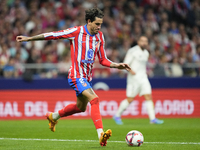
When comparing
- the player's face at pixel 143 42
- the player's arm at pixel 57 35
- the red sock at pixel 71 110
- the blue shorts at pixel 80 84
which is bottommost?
the red sock at pixel 71 110

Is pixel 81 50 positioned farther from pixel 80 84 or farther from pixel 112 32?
pixel 112 32

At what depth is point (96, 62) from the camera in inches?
596

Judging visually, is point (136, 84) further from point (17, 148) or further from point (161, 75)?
point (17, 148)

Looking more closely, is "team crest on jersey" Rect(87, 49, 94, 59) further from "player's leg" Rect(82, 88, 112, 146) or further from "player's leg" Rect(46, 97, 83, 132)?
"player's leg" Rect(46, 97, 83, 132)

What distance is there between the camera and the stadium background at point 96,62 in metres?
14.2

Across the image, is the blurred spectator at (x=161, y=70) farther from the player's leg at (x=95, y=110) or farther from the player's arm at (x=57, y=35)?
the player's leg at (x=95, y=110)

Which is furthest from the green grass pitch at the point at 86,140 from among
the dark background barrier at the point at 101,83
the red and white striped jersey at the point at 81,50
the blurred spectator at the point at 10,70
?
the blurred spectator at the point at 10,70

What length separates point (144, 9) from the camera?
1927 centimetres

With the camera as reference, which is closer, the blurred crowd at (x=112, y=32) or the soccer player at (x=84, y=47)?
the soccer player at (x=84, y=47)

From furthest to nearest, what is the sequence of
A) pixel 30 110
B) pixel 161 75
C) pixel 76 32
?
pixel 161 75 → pixel 30 110 → pixel 76 32

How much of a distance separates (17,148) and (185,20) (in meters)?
15.3

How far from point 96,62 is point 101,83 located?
975 millimetres

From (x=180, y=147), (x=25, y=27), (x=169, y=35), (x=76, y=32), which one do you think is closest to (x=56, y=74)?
(x=25, y=27)

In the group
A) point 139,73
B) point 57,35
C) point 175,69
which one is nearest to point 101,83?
point 175,69
